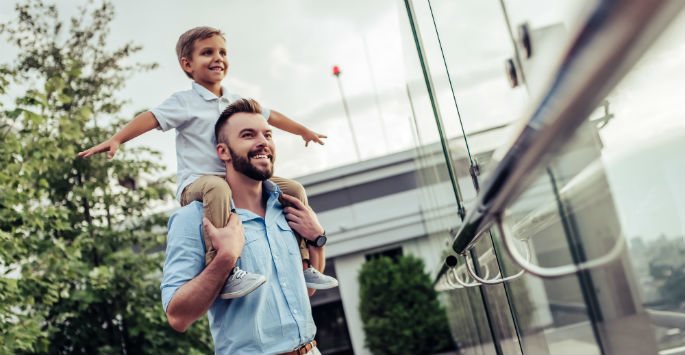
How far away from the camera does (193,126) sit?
7.95 feet

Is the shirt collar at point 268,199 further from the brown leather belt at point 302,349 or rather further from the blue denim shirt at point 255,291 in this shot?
the brown leather belt at point 302,349

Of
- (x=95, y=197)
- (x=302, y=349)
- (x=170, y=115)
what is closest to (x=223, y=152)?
(x=170, y=115)

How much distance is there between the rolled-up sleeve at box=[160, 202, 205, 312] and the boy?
0.54 ft

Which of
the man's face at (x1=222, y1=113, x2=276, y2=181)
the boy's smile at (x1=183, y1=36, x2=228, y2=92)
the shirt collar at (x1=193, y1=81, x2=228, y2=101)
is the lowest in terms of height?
the man's face at (x1=222, y1=113, x2=276, y2=181)

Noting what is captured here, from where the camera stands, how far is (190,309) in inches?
69.4

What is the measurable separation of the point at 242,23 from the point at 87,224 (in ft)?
12.2

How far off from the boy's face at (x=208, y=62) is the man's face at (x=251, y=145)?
1.52 ft

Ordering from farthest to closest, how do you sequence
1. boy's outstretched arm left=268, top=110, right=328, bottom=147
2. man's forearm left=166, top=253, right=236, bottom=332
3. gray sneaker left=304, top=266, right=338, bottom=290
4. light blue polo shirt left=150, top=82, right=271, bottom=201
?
boy's outstretched arm left=268, top=110, right=328, bottom=147, light blue polo shirt left=150, top=82, right=271, bottom=201, gray sneaker left=304, top=266, right=338, bottom=290, man's forearm left=166, top=253, right=236, bottom=332

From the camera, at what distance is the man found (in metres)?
1.79

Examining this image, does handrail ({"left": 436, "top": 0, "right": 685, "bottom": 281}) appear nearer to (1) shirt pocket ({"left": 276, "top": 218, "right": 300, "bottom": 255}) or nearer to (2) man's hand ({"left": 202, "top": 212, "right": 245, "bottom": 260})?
(2) man's hand ({"left": 202, "top": 212, "right": 245, "bottom": 260})

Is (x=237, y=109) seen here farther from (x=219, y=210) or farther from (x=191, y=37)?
(x=191, y=37)

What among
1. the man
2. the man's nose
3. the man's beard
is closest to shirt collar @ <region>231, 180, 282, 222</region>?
the man

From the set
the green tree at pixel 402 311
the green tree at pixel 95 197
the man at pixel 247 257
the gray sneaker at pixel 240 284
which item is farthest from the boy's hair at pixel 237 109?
the green tree at pixel 402 311

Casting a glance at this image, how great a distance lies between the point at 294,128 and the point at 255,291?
1057mm
